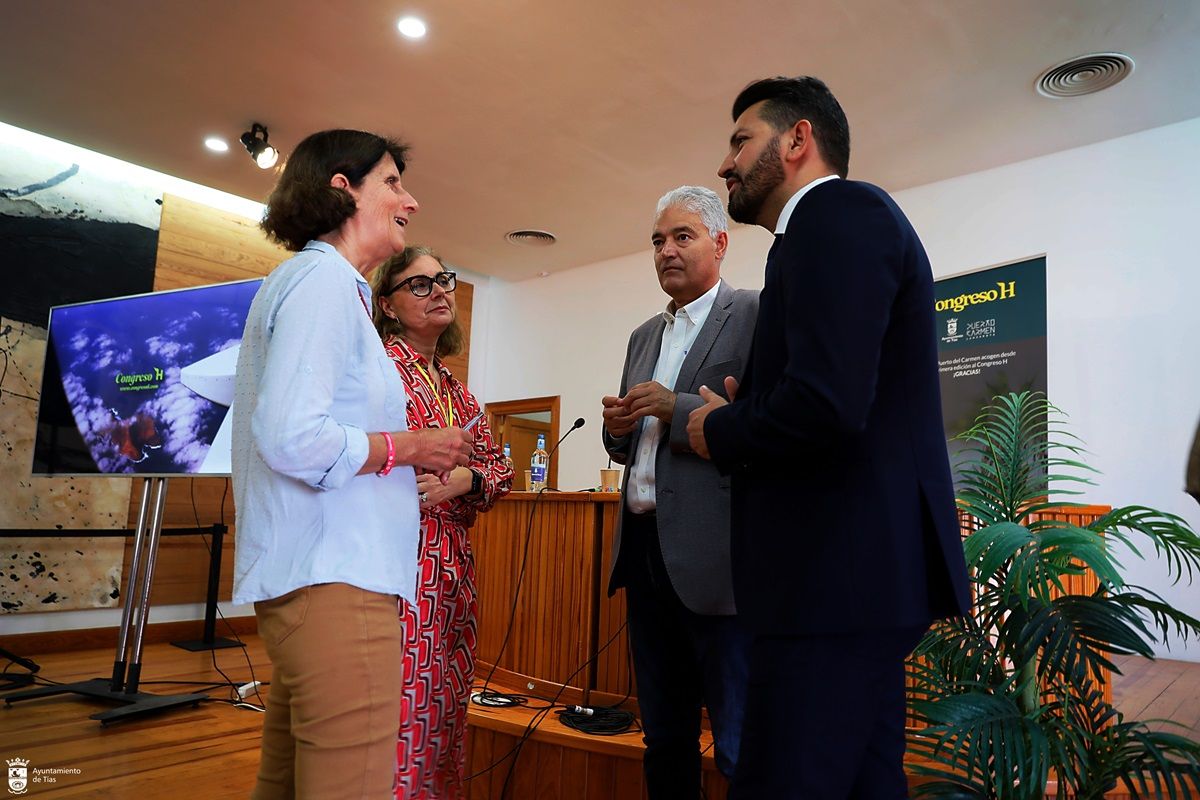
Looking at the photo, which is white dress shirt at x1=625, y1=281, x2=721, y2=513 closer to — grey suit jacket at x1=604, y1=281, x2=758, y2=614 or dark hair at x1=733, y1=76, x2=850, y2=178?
grey suit jacket at x1=604, y1=281, x2=758, y2=614

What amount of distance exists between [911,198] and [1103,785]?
4818 millimetres

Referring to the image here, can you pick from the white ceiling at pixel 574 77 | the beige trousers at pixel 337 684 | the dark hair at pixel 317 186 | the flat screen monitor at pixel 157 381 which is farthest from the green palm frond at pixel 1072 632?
the white ceiling at pixel 574 77

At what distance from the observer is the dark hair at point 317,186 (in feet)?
4.18

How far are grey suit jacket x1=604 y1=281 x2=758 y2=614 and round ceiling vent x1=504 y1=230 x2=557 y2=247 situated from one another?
16.9 feet

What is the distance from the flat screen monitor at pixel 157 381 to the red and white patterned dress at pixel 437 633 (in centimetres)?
168

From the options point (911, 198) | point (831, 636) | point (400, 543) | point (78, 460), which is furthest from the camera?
point (911, 198)

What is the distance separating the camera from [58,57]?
4.18 metres

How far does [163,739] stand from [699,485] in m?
2.44

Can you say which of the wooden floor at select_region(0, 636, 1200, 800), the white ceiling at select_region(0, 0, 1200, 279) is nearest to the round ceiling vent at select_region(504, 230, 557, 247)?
the white ceiling at select_region(0, 0, 1200, 279)

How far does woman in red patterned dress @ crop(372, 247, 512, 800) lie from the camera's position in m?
1.65

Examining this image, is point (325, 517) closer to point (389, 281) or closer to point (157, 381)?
point (389, 281)

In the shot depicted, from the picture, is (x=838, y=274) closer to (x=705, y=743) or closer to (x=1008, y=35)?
(x=705, y=743)

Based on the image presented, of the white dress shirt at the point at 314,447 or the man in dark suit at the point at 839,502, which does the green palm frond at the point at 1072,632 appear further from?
the white dress shirt at the point at 314,447

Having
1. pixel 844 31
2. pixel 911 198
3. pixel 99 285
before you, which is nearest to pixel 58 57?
pixel 99 285
